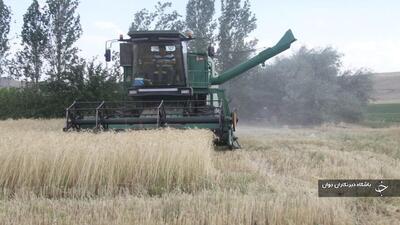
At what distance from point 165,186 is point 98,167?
0.80 meters

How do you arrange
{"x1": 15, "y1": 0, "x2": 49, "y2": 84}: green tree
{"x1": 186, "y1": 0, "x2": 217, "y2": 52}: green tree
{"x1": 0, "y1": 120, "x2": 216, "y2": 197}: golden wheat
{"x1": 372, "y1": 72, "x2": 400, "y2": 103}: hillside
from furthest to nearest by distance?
{"x1": 372, "y1": 72, "x2": 400, "y2": 103}: hillside
{"x1": 186, "y1": 0, "x2": 217, "y2": 52}: green tree
{"x1": 15, "y1": 0, "x2": 49, "y2": 84}: green tree
{"x1": 0, "y1": 120, "x2": 216, "y2": 197}: golden wheat

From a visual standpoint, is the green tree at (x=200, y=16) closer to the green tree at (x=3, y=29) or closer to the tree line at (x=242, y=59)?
the tree line at (x=242, y=59)

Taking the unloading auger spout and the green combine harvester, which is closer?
the green combine harvester

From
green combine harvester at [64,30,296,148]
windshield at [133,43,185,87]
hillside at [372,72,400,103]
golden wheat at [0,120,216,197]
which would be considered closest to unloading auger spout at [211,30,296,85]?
green combine harvester at [64,30,296,148]

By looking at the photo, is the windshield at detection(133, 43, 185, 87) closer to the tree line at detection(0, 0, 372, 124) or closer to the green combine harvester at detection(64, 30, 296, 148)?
the green combine harvester at detection(64, 30, 296, 148)

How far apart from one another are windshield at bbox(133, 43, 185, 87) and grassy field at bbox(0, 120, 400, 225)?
464 centimetres

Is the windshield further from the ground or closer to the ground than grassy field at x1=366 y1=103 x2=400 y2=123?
further from the ground

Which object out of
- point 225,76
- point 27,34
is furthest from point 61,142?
point 27,34

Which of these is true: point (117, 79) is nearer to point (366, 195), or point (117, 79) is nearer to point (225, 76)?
point (225, 76)

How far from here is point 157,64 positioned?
12.1 meters

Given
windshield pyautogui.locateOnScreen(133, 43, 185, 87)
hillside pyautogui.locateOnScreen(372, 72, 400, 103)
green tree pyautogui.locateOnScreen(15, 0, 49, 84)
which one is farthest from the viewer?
hillside pyautogui.locateOnScreen(372, 72, 400, 103)

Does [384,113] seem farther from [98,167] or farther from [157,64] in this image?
[98,167]

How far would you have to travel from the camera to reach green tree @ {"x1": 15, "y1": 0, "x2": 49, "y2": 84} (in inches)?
1240

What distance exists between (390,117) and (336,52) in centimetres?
727
